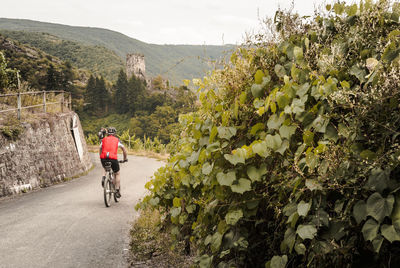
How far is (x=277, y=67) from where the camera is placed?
252 cm

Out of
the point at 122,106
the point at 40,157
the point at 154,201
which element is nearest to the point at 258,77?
the point at 154,201

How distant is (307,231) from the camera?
1873 millimetres

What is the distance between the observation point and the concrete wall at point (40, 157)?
10.8 metres

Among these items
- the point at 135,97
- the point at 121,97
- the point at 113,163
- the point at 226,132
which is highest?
the point at 226,132

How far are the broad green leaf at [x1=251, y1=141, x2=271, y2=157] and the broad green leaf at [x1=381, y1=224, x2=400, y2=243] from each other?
0.77 m

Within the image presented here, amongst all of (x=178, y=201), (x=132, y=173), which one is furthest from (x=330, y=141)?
(x=132, y=173)

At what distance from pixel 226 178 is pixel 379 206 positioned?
1.01 metres

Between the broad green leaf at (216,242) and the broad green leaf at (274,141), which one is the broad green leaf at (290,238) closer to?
the broad green leaf at (274,141)

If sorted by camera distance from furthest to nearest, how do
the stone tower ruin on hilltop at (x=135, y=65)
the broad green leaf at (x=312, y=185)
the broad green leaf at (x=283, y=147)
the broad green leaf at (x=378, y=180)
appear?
the stone tower ruin on hilltop at (x=135, y=65)
the broad green leaf at (x=283, y=147)
the broad green leaf at (x=312, y=185)
the broad green leaf at (x=378, y=180)

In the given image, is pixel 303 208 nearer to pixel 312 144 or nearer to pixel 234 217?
pixel 312 144

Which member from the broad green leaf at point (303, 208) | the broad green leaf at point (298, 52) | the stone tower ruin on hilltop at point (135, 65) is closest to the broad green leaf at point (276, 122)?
the broad green leaf at point (298, 52)

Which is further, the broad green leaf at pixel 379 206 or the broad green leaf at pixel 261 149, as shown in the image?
the broad green leaf at pixel 261 149

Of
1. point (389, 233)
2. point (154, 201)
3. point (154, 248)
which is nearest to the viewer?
point (389, 233)

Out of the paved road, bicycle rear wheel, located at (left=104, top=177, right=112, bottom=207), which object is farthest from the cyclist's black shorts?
the paved road
